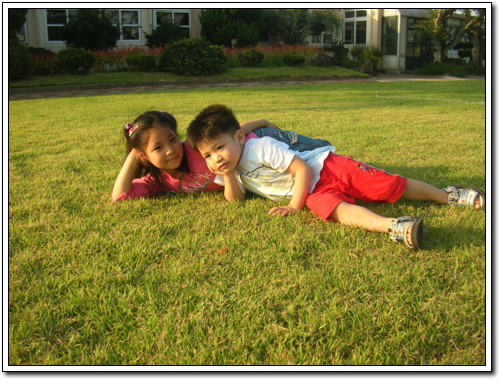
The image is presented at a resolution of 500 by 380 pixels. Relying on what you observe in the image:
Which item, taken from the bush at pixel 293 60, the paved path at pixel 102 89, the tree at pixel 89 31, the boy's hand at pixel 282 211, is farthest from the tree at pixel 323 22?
the boy's hand at pixel 282 211

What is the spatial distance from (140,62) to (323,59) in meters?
9.40

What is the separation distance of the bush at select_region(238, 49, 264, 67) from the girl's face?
17052mm

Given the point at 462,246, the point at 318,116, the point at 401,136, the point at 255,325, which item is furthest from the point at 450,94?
Answer: the point at 255,325

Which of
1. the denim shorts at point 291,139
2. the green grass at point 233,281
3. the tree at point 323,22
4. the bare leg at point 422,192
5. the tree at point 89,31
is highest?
the tree at point 323,22

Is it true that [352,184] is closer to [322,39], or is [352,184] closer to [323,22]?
[323,22]

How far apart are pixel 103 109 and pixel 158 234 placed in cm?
707

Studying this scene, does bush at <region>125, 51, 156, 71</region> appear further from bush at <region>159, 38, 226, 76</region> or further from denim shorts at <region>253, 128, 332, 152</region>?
denim shorts at <region>253, 128, 332, 152</region>

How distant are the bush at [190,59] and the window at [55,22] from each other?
5.65 metres

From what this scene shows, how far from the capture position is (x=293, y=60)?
19969 millimetres

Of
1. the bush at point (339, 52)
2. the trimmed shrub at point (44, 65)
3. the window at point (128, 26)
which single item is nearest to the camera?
the trimmed shrub at point (44, 65)

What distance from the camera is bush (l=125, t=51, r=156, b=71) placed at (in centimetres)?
1614

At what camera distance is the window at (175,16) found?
20.2 metres

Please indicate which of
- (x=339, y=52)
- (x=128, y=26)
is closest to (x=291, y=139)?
(x=128, y=26)

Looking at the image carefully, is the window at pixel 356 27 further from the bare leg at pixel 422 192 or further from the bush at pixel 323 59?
the bare leg at pixel 422 192
